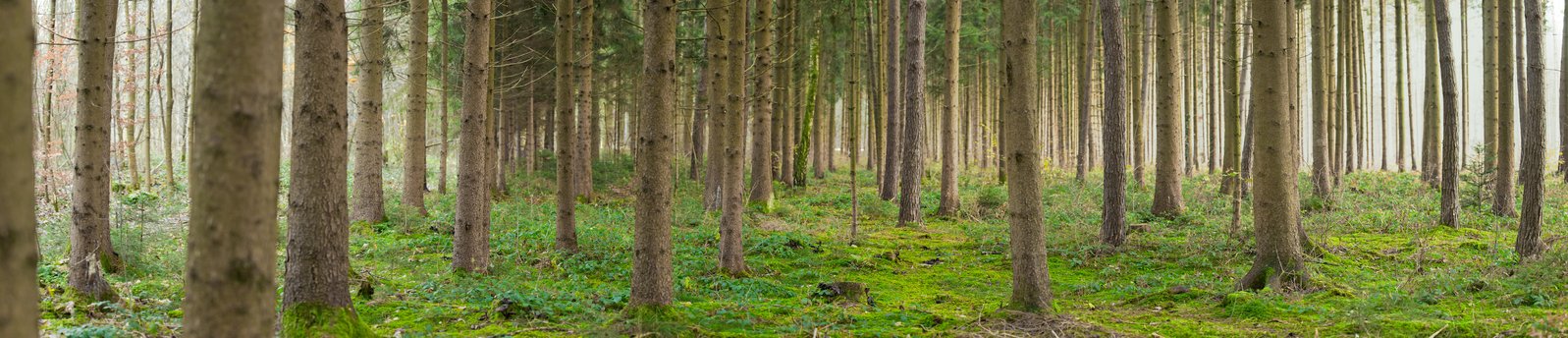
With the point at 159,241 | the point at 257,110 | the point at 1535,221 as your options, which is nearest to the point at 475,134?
the point at 159,241

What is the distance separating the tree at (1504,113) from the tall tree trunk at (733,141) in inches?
317

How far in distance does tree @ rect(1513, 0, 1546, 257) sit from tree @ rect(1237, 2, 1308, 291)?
2.67m

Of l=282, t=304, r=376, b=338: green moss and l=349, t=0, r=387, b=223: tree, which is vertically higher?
l=349, t=0, r=387, b=223: tree

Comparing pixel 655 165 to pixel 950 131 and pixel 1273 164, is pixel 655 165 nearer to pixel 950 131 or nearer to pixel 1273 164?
pixel 1273 164

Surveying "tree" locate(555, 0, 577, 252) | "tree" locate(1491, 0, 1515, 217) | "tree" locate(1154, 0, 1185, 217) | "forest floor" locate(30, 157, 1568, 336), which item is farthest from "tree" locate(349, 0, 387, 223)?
"tree" locate(1491, 0, 1515, 217)

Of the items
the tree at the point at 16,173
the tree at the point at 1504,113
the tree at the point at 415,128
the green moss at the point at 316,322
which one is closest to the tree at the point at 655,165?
the green moss at the point at 316,322

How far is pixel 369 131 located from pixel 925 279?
8104 mm

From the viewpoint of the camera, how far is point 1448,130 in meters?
12.2

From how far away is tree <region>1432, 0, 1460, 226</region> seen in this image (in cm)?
1166

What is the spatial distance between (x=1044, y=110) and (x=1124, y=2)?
10850 millimetres

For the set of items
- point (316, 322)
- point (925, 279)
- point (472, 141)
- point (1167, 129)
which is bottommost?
point (925, 279)

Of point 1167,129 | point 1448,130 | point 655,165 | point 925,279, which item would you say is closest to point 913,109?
point 1167,129

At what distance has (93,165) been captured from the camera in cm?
630

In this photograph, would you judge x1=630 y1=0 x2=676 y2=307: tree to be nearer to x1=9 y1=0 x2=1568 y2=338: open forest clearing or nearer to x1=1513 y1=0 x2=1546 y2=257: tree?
x1=9 y1=0 x2=1568 y2=338: open forest clearing
